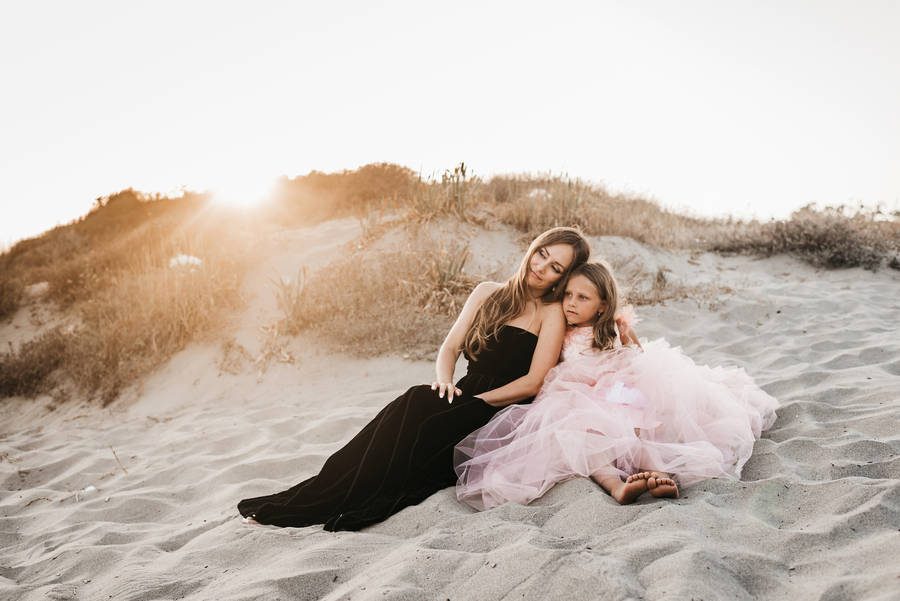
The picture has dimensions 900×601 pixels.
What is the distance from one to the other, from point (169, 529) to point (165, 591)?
1017 mm

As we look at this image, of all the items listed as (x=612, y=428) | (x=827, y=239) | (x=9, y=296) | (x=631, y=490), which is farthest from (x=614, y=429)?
(x=9, y=296)

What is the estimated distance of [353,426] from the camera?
4996 mm

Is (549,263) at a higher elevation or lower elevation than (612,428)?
higher

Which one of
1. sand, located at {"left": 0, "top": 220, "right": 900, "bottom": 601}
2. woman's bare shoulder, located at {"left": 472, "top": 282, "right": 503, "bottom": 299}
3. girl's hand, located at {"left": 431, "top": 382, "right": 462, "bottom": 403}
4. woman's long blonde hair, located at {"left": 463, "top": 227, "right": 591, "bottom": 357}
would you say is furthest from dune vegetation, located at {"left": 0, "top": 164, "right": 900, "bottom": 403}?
girl's hand, located at {"left": 431, "top": 382, "right": 462, "bottom": 403}

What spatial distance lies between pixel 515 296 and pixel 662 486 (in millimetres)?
1653

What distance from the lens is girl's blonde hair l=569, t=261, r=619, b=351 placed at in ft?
12.4

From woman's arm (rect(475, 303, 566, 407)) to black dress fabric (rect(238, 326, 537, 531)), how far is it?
0.53 feet

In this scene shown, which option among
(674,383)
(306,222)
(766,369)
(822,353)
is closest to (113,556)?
(674,383)

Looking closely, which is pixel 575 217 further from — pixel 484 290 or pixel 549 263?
pixel 549 263

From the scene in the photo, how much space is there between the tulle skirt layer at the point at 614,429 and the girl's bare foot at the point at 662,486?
7.7 inches

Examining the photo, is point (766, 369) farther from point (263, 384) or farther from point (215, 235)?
point (215, 235)

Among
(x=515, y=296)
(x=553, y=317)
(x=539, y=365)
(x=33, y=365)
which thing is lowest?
(x=539, y=365)

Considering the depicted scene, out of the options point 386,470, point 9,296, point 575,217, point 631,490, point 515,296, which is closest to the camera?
point 631,490

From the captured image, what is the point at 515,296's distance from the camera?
406 centimetres
